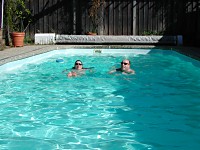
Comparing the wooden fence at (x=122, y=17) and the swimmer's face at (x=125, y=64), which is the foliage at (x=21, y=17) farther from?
the swimmer's face at (x=125, y=64)

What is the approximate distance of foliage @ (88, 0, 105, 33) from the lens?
15.6m

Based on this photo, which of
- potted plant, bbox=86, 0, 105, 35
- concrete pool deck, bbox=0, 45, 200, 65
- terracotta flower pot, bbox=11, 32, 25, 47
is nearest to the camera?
concrete pool deck, bbox=0, 45, 200, 65

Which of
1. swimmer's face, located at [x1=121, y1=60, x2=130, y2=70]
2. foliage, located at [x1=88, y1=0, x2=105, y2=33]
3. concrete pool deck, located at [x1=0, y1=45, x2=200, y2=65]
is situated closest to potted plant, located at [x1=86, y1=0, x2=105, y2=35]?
foliage, located at [x1=88, y1=0, x2=105, y2=33]

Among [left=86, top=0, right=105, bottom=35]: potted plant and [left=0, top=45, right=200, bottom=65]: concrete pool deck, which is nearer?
[left=0, top=45, right=200, bottom=65]: concrete pool deck

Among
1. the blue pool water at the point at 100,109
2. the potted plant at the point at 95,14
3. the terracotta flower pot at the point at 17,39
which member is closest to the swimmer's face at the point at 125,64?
the blue pool water at the point at 100,109

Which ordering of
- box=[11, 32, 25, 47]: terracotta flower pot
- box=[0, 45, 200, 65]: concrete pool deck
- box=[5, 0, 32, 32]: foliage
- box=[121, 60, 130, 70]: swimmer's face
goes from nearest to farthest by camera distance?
box=[121, 60, 130, 70]: swimmer's face, box=[0, 45, 200, 65]: concrete pool deck, box=[11, 32, 25, 47]: terracotta flower pot, box=[5, 0, 32, 32]: foliage

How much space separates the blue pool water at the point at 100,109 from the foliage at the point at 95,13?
626 cm

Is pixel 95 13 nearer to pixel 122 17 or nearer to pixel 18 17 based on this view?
pixel 122 17

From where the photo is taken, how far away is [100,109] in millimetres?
5555

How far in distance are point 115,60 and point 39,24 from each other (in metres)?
5.55

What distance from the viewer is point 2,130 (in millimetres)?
4461

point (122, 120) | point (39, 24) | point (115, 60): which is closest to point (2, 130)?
point (122, 120)

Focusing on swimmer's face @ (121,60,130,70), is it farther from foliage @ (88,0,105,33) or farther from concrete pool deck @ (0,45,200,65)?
foliage @ (88,0,105,33)

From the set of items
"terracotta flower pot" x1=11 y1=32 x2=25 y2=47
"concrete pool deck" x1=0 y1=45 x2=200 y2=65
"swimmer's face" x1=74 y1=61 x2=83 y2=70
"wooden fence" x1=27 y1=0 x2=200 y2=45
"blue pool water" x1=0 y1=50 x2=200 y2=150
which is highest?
"wooden fence" x1=27 y1=0 x2=200 y2=45
